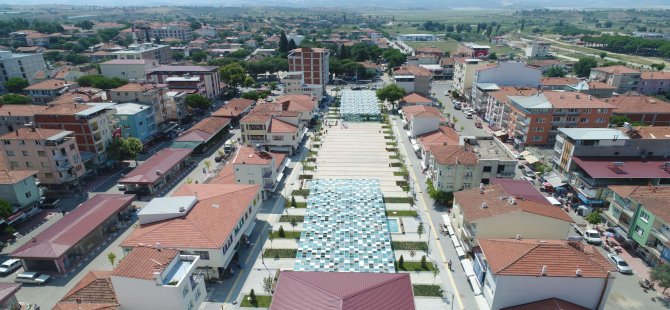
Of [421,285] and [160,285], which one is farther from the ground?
[160,285]

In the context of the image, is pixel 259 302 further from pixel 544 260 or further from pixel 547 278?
pixel 544 260

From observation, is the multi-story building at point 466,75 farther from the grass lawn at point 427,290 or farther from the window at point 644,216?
the grass lawn at point 427,290

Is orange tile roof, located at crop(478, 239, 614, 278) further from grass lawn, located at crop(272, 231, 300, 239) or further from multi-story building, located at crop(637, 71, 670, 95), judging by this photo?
multi-story building, located at crop(637, 71, 670, 95)

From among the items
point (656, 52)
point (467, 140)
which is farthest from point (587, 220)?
point (656, 52)

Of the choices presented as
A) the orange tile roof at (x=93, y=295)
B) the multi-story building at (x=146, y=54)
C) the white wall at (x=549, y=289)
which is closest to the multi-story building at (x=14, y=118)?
the orange tile roof at (x=93, y=295)

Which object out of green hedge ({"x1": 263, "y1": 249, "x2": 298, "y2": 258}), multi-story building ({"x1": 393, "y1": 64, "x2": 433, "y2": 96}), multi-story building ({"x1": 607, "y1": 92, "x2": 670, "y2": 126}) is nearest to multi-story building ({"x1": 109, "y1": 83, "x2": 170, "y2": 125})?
green hedge ({"x1": 263, "y1": 249, "x2": 298, "y2": 258})

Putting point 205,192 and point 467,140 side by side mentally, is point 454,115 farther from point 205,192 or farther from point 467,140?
point 205,192

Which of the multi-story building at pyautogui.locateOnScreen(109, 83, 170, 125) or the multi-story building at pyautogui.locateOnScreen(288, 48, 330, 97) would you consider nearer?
the multi-story building at pyautogui.locateOnScreen(109, 83, 170, 125)
